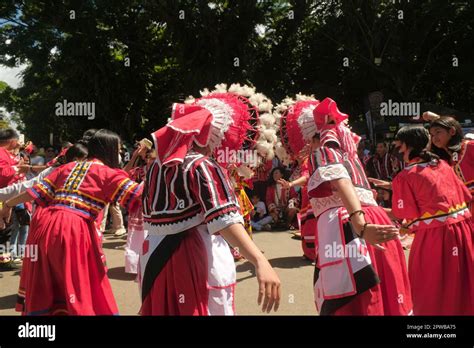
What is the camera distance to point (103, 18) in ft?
50.2

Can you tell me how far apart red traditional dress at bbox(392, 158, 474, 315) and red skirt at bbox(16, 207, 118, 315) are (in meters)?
2.31

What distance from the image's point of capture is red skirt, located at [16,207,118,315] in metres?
3.46

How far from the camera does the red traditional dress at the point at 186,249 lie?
235 centimetres

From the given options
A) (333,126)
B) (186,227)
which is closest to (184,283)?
(186,227)

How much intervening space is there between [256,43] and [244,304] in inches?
459

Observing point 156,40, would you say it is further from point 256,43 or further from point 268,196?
point 268,196

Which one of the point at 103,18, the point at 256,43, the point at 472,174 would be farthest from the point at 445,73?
the point at 472,174

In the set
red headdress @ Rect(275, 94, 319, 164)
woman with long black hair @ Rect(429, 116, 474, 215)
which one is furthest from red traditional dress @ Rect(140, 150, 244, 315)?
woman with long black hair @ Rect(429, 116, 474, 215)

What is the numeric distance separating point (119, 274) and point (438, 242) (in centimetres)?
452

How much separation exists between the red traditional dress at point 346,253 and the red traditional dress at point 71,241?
1329mm

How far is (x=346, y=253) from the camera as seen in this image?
2.89 m

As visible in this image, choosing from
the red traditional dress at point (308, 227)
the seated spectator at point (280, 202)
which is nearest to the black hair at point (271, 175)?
the seated spectator at point (280, 202)

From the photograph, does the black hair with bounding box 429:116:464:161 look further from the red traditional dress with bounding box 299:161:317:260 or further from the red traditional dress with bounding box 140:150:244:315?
the red traditional dress with bounding box 299:161:317:260

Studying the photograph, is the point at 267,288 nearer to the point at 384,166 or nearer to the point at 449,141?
the point at 449,141
